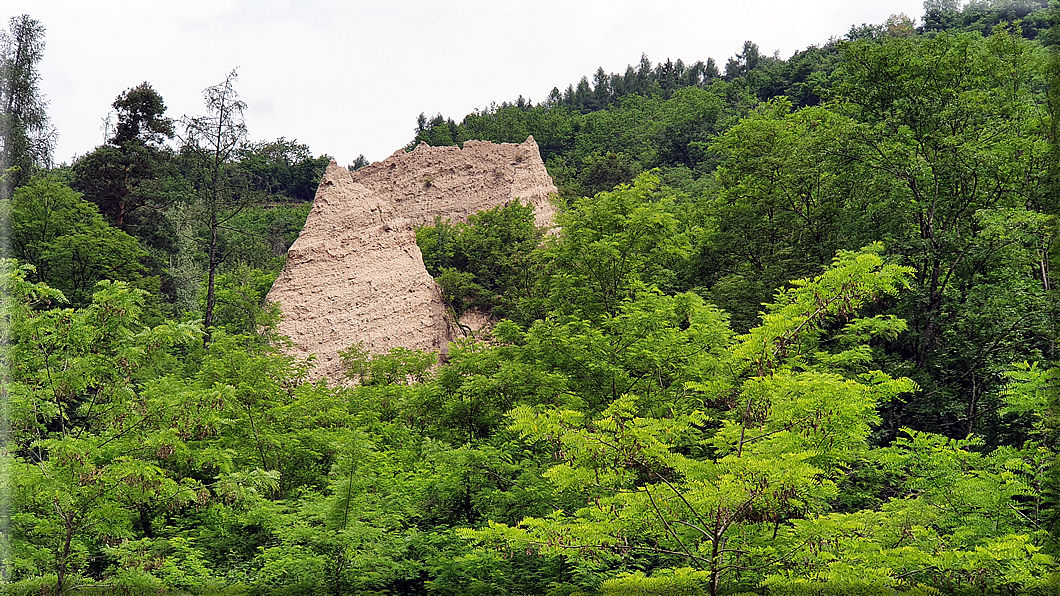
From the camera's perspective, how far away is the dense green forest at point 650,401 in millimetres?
6488

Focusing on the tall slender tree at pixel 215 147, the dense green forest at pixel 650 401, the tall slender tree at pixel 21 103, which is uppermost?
the tall slender tree at pixel 21 103

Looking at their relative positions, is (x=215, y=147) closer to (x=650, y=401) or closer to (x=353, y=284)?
(x=353, y=284)

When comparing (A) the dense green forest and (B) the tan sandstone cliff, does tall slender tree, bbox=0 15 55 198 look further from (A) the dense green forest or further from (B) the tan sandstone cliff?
(B) the tan sandstone cliff

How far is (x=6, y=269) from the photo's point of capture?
8.50m

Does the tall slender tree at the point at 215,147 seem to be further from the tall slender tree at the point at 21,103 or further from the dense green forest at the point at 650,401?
the tall slender tree at the point at 21,103

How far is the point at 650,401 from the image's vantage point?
35.4 ft

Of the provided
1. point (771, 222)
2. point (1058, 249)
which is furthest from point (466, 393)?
point (771, 222)

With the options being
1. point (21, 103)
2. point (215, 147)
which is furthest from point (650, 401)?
point (21, 103)

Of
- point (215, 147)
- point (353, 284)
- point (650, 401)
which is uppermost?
point (215, 147)

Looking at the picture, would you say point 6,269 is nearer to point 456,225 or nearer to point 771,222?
point 771,222

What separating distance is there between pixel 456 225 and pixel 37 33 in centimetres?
1806

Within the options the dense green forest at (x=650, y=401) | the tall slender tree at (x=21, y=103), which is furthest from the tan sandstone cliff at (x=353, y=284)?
the tall slender tree at (x=21, y=103)

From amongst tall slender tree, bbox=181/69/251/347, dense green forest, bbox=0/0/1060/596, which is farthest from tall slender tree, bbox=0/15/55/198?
tall slender tree, bbox=181/69/251/347

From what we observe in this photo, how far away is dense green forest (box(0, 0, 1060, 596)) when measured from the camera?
6.49 metres
